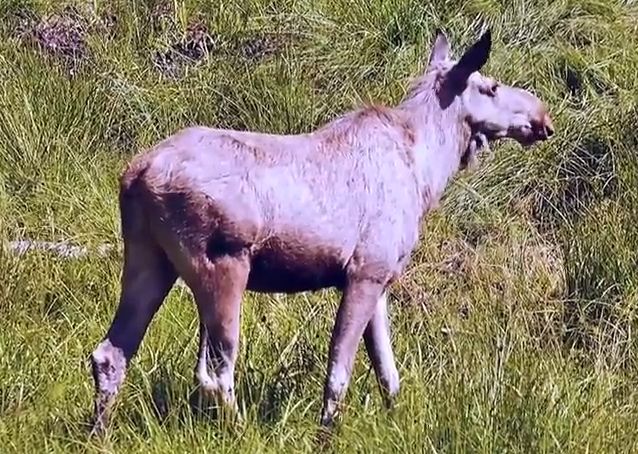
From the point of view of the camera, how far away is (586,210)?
9.84m

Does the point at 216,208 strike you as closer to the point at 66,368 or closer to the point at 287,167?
the point at 287,167

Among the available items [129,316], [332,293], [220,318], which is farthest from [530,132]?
[129,316]

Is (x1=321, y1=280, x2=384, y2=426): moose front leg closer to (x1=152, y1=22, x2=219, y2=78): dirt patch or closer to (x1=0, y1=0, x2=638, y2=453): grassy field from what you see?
(x1=0, y1=0, x2=638, y2=453): grassy field

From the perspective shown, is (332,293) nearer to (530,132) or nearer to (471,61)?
(530,132)

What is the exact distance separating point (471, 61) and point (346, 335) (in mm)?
1466

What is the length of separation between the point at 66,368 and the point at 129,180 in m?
1.30

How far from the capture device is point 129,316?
20.9 ft

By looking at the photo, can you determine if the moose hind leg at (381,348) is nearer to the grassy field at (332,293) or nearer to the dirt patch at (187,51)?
the grassy field at (332,293)

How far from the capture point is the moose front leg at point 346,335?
632 centimetres

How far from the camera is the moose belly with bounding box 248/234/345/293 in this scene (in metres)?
6.14

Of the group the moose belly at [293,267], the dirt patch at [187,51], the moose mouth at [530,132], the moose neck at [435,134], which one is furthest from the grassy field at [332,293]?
the moose mouth at [530,132]

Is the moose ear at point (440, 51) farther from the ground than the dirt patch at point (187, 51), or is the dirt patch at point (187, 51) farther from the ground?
the moose ear at point (440, 51)

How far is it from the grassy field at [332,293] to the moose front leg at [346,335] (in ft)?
0.61

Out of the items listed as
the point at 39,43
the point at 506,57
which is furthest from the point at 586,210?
the point at 39,43
